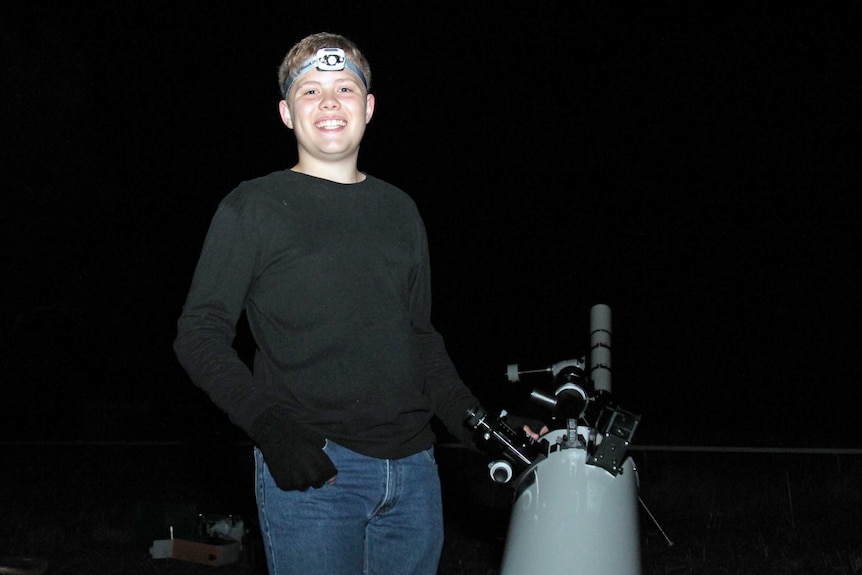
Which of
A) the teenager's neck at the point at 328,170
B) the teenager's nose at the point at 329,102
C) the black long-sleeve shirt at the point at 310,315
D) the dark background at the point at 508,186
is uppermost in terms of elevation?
the dark background at the point at 508,186

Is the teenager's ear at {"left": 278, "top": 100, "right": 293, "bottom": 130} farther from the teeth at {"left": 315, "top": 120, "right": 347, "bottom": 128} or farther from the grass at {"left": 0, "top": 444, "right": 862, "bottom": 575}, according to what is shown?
the grass at {"left": 0, "top": 444, "right": 862, "bottom": 575}

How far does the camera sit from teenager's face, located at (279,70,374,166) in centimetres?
183

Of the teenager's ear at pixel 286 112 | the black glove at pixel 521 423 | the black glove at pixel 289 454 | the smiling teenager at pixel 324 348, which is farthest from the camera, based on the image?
the black glove at pixel 521 423

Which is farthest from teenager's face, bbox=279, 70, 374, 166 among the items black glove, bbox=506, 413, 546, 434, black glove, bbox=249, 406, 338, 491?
black glove, bbox=506, 413, 546, 434

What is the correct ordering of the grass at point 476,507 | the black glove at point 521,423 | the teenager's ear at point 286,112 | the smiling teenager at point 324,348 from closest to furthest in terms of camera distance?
the smiling teenager at point 324,348
the teenager's ear at point 286,112
the black glove at point 521,423
the grass at point 476,507

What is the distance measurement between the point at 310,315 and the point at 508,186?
496 inches

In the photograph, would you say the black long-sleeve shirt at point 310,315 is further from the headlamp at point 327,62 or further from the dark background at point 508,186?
the dark background at point 508,186

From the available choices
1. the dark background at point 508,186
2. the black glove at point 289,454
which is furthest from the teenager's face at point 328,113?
the dark background at point 508,186

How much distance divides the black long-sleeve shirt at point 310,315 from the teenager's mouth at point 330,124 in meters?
0.10

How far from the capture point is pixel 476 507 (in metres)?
7.32

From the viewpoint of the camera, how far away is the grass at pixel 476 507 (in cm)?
565

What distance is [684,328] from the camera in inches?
583

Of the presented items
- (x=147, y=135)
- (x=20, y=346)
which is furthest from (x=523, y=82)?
(x=20, y=346)

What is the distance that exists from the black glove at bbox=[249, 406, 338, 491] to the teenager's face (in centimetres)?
54
